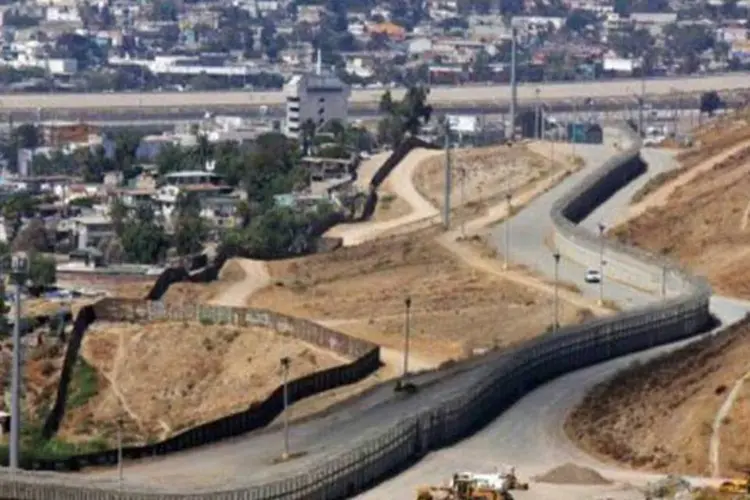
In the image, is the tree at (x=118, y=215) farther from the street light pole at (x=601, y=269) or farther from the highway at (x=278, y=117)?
the highway at (x=278, y=117)

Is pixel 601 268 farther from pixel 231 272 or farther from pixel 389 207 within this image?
pixel 389 207

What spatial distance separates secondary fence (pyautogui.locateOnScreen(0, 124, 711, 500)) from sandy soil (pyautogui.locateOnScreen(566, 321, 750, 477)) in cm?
119

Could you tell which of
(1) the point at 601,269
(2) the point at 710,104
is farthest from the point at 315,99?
(1) the point at 601,269

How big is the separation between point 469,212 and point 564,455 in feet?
149

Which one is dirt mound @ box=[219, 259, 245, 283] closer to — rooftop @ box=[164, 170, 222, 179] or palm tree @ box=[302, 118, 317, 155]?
rooftop @ box=[164, 170, 222, 179]

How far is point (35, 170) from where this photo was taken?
436 ft

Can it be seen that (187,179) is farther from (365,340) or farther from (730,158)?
(365,340)

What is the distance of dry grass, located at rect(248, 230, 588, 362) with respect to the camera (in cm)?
6147

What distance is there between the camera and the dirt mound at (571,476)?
4131 cm

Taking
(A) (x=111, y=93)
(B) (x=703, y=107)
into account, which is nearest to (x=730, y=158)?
(B) (x=703, y=107)

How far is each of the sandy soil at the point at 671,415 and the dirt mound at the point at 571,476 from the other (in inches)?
52.7

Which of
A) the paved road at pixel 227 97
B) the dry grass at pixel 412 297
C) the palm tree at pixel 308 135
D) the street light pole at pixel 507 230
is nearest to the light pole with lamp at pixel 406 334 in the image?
the dry grass at pixel 412 297

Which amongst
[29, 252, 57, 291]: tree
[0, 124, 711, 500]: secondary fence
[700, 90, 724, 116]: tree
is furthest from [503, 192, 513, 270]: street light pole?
[700, 90, 724, 116]: tree

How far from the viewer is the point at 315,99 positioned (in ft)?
521
